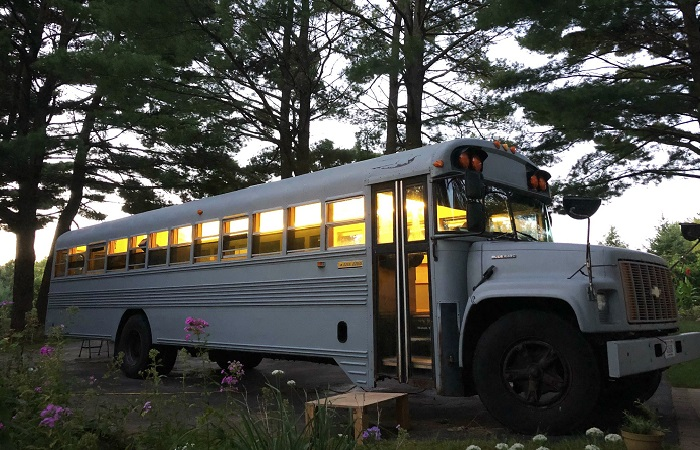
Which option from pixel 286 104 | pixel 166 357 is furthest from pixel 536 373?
pixel 286 104

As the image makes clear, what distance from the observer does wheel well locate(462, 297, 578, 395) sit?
5.10 m

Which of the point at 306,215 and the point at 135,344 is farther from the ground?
the point at 306,215

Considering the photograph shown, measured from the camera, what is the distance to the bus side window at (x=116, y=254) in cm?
1019

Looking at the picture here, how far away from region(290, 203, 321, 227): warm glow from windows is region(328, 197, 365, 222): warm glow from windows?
7.4 inches

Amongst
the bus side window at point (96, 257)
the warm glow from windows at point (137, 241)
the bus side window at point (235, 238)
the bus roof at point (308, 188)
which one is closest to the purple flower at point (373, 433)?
the bus roof at point (308, 188)

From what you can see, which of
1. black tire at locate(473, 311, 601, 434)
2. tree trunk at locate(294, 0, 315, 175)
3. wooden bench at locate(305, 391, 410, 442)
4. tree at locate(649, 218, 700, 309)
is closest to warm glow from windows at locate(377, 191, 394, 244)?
black tire at locate(473, 311, 601, 434)

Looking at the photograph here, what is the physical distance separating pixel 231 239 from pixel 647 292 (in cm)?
510

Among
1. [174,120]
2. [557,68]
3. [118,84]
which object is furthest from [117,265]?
[557,68]

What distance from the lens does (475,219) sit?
526cm

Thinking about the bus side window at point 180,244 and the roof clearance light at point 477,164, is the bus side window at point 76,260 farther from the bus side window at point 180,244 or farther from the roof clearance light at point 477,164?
the roof clearance light at point 477,164

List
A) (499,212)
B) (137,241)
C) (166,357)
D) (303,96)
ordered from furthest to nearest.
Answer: (303,96) → (137,241) → (166,357) → (499,212)

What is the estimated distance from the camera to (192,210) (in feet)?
29.1

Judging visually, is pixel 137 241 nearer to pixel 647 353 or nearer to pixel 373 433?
pixel 373 433

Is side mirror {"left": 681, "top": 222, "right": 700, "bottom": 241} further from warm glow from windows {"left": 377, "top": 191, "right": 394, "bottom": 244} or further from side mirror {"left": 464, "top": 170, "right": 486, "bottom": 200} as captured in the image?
warm glow from windows {"left": 377, "top": 191, "right": 394, "bottom": 244}
